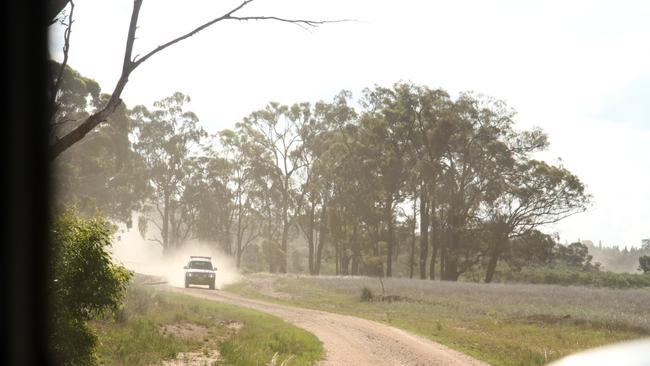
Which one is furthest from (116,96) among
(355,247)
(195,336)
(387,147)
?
(355,247)

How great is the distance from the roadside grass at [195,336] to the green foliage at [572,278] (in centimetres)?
5229

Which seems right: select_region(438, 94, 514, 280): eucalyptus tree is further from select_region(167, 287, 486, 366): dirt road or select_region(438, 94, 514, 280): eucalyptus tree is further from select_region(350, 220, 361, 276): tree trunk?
select_region(167, 287, 486, 366): dirt road

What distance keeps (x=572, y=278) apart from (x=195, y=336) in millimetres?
58499

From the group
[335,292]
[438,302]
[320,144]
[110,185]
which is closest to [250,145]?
[320,144]

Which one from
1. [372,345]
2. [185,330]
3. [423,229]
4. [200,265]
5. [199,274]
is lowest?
[372,345]

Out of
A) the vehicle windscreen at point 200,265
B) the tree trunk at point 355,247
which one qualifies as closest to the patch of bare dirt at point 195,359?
the vehicle windscreen at point 200,265

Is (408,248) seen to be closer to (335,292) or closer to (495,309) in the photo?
(335,292)

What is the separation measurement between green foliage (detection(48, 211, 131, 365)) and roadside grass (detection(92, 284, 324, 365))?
0.80 metres

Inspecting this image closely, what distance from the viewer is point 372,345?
14.9 m

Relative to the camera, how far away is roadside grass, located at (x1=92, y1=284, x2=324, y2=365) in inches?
467

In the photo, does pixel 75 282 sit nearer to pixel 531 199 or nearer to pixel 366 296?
pixel 366 296

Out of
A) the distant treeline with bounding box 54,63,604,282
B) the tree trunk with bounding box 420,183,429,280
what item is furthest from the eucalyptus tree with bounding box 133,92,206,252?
the tree trunk with bounding box 420,183,429,280

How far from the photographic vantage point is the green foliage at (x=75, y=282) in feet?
27.6

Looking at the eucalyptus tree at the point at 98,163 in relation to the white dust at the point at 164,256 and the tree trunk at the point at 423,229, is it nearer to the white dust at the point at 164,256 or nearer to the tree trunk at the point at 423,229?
the white dust at the point at 164,256
